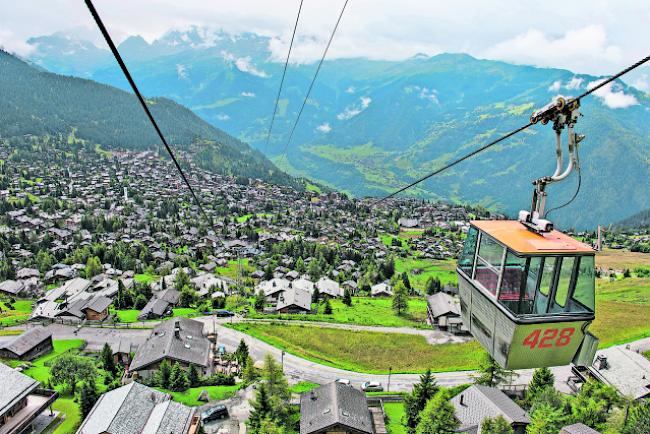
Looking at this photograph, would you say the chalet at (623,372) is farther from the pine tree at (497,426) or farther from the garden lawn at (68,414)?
the garden lawn at (68,414)

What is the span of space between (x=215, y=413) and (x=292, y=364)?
1277 centimetres

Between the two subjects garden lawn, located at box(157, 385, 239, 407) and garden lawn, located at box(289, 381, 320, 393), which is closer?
garden lawn, located at box(157, 385, 239, 407)

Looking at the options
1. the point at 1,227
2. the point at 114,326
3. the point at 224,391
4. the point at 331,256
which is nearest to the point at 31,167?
the point at 1,227

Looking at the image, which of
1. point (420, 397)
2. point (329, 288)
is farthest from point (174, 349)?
point (329, 288)

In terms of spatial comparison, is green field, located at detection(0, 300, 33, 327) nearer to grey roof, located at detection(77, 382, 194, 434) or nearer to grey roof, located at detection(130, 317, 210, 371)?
grey roof, located at detection(130, 317, 210, 371)

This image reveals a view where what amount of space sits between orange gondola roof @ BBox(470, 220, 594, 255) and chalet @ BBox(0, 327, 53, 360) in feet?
156

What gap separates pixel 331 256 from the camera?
332ft

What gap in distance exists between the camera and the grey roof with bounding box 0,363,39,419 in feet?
90.7

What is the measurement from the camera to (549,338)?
9867mm

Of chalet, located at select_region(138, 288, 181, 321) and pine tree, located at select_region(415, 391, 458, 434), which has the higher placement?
pine tree, located at select_region(415, 391, 458, 434)

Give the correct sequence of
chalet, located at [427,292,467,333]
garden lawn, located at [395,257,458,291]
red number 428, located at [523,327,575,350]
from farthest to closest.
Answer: garden lawn, located at [395,257,458,291] < chalet, located at [427,292,467,333] < red number 428, located at [523,327,575,350]

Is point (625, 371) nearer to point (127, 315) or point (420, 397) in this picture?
point (420, 397)

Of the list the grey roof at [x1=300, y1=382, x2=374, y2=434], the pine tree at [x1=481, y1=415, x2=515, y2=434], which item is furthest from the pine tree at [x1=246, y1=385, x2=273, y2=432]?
the pine tree at [x1=481, y1=415, x2=515, y2=434]

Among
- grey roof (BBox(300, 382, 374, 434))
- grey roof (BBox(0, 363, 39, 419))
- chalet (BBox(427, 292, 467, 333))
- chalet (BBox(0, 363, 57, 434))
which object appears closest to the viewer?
chalet (BBox(0, 363, 57, 434))
